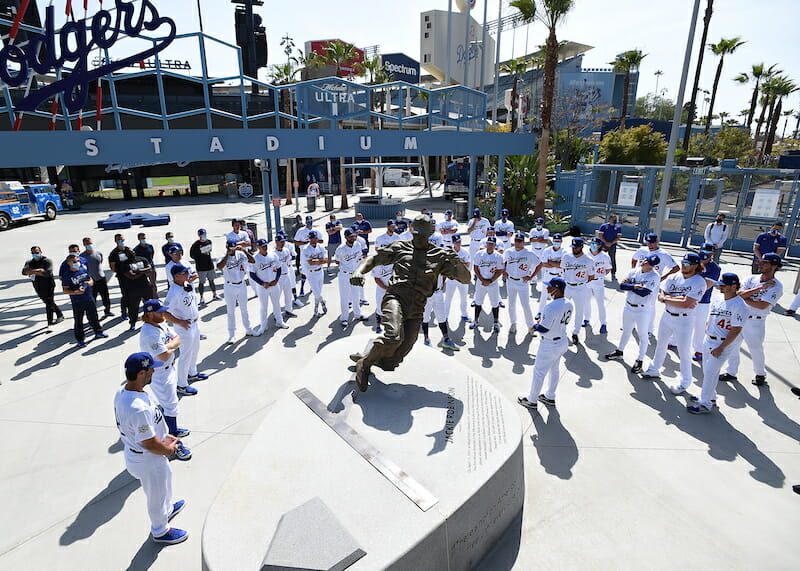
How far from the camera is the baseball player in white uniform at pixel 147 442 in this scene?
150 inches

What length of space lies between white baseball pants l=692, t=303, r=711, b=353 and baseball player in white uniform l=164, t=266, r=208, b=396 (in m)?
8.32

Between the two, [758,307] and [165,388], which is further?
[758,307]

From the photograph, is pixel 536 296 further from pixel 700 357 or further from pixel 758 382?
pixel 758 382

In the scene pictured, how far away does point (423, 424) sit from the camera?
4977 mm

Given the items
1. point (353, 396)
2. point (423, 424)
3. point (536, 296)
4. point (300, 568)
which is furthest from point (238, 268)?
point (536, 296)

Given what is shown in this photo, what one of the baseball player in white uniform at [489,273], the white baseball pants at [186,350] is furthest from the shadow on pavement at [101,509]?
the baseball player in white uniform at [489,273]

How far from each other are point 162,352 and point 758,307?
28.0 feet

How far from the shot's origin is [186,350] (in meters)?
6.79

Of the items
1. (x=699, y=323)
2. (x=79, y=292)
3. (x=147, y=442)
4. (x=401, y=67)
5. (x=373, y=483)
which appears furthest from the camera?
(x=401, y=67)

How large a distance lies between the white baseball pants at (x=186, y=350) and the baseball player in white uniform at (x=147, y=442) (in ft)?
8.22

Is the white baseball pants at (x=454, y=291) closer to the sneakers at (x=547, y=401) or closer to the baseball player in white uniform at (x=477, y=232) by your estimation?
the baseball player in white uniform at (x=477, y=232)

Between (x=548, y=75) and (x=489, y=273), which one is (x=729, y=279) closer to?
(x=489, y=273)

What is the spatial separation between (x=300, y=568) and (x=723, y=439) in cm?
563

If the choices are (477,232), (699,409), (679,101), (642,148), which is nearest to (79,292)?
(477,232)
